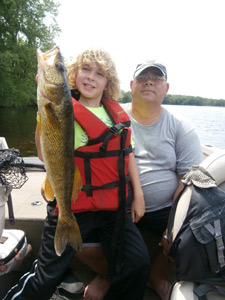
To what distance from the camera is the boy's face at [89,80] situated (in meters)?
2.21

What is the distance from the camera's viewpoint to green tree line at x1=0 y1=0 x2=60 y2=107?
23484mm

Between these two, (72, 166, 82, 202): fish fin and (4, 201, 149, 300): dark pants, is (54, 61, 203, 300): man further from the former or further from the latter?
(72, 166, 82, 202): fish fin

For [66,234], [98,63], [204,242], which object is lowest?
[66,234]

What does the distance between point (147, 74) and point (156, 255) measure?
2.08 m

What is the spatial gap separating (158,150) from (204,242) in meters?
1.15

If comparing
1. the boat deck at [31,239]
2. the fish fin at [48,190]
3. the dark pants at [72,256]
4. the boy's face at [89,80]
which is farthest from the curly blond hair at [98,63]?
the boat deck at [31,239]

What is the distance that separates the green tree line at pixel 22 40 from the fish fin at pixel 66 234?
24.0 meters

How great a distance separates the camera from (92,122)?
2131 millimetres

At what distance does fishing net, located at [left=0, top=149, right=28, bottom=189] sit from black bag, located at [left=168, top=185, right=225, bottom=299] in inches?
57.0

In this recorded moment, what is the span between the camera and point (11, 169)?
2174 mm

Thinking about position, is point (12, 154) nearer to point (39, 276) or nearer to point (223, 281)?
point (39, 276)

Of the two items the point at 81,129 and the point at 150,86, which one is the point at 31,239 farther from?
the point at 150,86

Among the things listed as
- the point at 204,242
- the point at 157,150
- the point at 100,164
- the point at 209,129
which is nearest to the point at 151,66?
the point at 157,150

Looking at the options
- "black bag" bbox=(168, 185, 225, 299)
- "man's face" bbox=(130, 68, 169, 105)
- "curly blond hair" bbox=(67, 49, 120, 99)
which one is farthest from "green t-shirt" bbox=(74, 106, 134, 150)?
"black bag" bbox=(168, 185, 225, 299)
